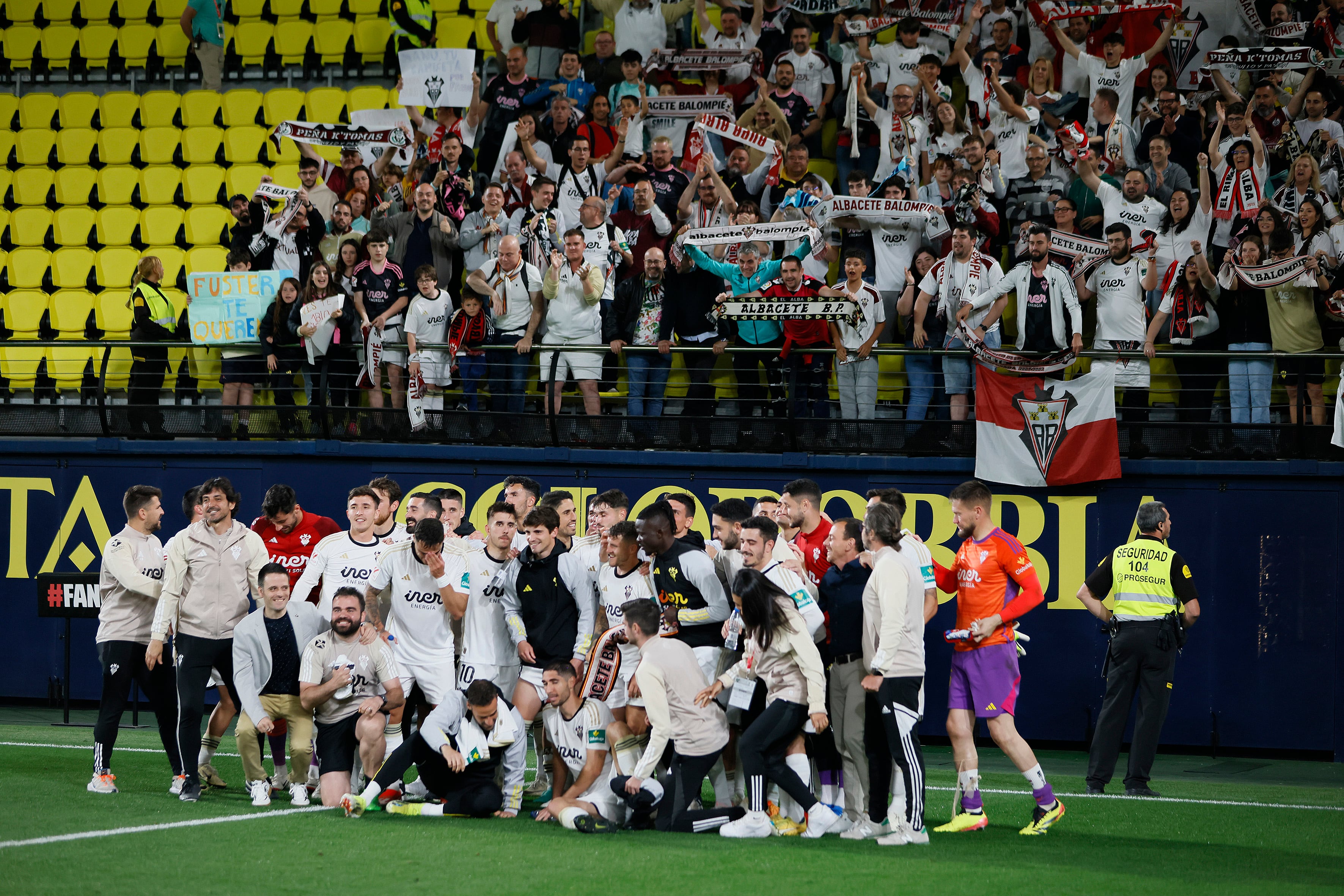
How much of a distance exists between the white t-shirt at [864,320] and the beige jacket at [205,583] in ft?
21.1

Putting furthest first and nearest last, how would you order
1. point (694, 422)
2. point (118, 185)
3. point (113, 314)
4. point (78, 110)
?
point (78, 110), point (118, 185), point (113, 314), point (694, 422)

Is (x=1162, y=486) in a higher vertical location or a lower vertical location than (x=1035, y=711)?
higher

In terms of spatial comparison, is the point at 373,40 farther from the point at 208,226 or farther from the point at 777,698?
the point at 777,698

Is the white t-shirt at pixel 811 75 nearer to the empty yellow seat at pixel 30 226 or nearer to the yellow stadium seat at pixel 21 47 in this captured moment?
the empty yellow seat at pixel 30 226

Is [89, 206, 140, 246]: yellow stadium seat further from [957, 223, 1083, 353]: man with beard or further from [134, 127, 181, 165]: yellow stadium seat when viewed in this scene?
[957, 223, 1083, 353]: man with beard

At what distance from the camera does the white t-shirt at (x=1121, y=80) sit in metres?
16.3

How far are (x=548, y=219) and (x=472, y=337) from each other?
160 centimetres

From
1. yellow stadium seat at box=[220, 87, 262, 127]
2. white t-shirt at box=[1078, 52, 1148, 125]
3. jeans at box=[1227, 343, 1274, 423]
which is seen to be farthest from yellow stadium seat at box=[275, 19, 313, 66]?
jeans at box=[1227, 343, 1274, 423]

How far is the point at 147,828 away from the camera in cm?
848

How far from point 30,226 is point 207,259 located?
9.38ft

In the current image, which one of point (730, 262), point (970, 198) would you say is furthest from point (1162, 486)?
point (730, 262)

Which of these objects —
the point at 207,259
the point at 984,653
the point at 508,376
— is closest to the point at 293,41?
the point at 207,259

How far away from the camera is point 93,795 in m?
9.62

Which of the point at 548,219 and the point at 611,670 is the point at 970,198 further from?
the point at 611,670
